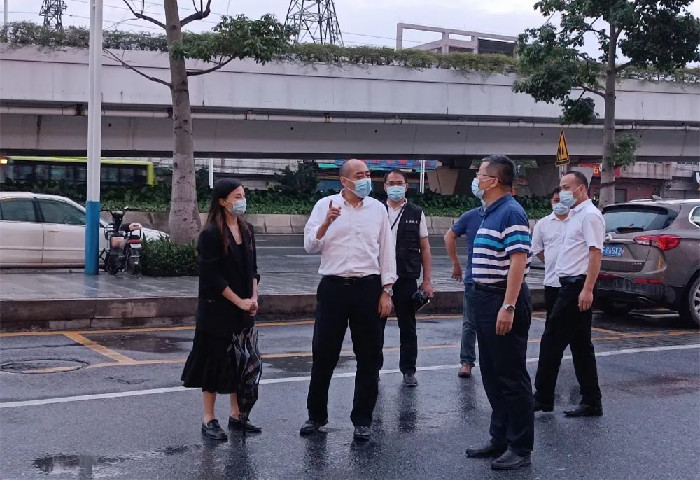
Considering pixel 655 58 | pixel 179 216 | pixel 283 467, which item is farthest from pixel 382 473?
pixel 655 58

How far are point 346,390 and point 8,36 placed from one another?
79.4 ft

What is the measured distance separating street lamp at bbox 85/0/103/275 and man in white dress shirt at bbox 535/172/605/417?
9099 mm

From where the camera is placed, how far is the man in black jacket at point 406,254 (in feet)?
27.2

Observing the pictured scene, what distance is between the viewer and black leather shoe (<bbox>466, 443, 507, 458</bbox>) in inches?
238

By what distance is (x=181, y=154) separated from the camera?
15148mm

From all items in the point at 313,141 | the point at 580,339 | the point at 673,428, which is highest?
the point at 313,141

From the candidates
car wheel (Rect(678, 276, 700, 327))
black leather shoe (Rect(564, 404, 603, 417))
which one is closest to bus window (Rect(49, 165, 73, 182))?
car wheel (Rect(678, 276, 700, 327))

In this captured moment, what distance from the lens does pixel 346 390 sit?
25.7 ft

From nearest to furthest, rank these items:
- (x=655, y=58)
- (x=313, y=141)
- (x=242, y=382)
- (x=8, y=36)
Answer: (x=242, y=382) < (x=655, y=58) < (x=8, y=36) < (x=313, y=141)

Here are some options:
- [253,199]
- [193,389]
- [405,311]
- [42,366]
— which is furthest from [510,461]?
[253,199]

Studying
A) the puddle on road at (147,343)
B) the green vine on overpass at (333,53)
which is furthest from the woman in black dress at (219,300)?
the green vine on overpass at (333,53)

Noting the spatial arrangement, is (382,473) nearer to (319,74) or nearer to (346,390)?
(346,390)

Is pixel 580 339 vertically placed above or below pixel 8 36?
below

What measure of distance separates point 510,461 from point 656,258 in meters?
6.79
